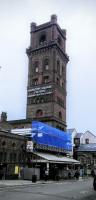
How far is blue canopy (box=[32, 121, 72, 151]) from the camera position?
62344 millimetres

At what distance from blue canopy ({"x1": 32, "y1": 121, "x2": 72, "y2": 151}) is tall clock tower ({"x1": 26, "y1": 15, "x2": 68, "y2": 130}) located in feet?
11.5

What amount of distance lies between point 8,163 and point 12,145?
2989mm

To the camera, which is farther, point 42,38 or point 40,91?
point 42,38

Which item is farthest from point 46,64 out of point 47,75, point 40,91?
point 40,91

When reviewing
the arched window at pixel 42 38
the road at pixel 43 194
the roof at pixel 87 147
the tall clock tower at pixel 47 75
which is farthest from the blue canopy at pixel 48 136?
the road at pixel 43 194

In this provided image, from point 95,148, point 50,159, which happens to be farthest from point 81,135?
point 50,159

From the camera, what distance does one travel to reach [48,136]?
2611 inches

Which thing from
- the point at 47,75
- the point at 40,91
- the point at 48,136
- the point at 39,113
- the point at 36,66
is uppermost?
the point at 36,66

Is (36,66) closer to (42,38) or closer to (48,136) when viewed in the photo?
(42,38)

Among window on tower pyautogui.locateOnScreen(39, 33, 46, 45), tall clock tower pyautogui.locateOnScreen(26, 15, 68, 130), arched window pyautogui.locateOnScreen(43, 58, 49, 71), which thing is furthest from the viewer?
window on tower pyautogui.locateOnScreen(39, 33, 46, 45)

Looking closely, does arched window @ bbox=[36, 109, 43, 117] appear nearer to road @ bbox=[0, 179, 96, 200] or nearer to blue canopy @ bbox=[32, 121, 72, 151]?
blue canopy @ bbox=[32, 121, 72, 151]

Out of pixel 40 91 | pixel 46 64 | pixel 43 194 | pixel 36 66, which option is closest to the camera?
pixel 43 194

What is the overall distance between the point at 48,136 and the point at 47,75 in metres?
18.1

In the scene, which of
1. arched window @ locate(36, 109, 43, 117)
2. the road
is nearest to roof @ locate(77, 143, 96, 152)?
arched window @ locate(36, 109, 43, 117)
